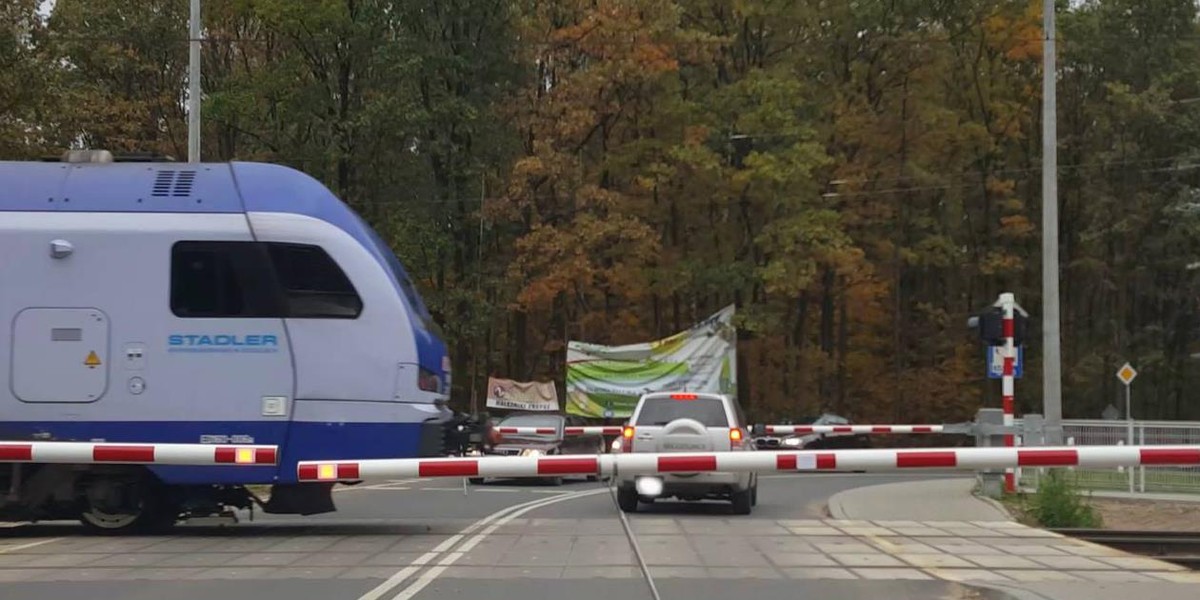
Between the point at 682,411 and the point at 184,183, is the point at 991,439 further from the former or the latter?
the point at 184,183

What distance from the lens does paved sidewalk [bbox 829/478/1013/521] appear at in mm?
18156

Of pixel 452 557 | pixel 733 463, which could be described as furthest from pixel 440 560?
pixel 733 463

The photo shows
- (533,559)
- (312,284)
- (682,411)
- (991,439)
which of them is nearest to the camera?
(533,559)

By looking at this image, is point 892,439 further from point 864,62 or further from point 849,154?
point 864,62

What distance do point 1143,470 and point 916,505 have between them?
22.5 ft

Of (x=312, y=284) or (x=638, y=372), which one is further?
(x=638, y=372)

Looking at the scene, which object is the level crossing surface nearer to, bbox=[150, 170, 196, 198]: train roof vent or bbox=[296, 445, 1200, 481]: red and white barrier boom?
bbox=[296, 445, 1200, 481]: red and white barrier boom

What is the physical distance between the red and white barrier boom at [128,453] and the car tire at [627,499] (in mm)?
6221

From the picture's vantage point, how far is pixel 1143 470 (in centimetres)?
2455

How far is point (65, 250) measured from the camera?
45.2 ft

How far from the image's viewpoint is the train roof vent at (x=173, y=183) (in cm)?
1416

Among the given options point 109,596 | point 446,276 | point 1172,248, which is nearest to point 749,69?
point 446,276

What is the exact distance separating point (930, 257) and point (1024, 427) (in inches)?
1073

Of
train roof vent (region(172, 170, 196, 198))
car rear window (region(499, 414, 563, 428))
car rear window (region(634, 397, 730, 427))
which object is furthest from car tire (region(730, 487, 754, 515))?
car rear window (region(499, 414, 563, 428))
